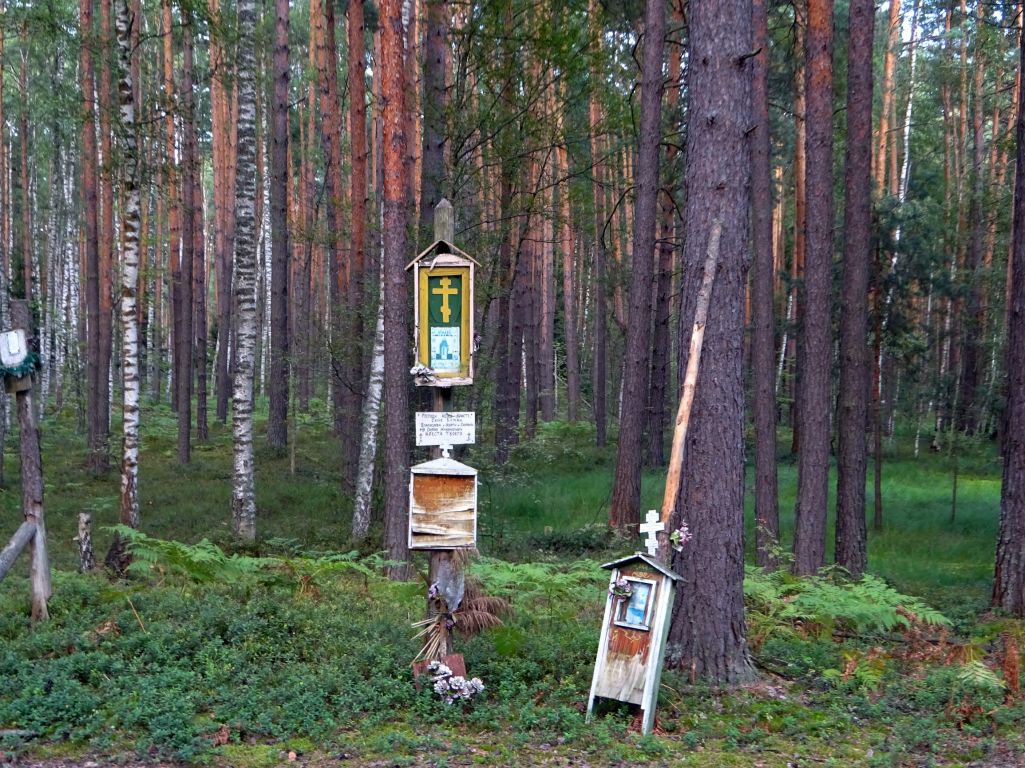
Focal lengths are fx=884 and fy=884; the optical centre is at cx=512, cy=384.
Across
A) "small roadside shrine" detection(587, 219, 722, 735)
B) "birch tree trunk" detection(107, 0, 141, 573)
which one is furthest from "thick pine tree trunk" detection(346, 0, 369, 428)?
"small roadside shrine" detection(587, 219, 722, 735)

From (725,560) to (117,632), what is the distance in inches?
193

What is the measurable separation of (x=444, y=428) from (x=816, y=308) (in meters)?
7.21

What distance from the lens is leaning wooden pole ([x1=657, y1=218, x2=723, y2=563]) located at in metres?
6.16

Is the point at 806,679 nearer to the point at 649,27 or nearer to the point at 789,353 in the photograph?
the point at 649,27

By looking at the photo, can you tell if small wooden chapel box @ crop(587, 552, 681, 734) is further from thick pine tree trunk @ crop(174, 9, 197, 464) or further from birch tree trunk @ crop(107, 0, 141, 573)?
thick pine tree trunk @ crop(174, 9, 197, 464)

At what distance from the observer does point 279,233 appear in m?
21.0

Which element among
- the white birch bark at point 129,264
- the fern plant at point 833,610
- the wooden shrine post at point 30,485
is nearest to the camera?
the wooden shrine post at point 30,485

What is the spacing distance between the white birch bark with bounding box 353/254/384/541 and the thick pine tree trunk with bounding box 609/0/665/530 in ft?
13.3

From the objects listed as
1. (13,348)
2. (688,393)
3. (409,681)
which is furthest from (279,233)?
(688,393)

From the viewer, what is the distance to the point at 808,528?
37.7 feet

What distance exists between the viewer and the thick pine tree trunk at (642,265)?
1426 cm

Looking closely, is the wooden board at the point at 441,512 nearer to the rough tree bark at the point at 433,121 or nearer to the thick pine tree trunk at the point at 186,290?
the rough tree bark at the point at 433,121

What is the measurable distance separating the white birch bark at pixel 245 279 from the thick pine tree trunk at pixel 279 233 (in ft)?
10.8

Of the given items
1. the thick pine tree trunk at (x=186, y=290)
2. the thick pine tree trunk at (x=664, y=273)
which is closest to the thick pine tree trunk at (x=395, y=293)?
the thick pine tree trunk at (x=664, y=273)
